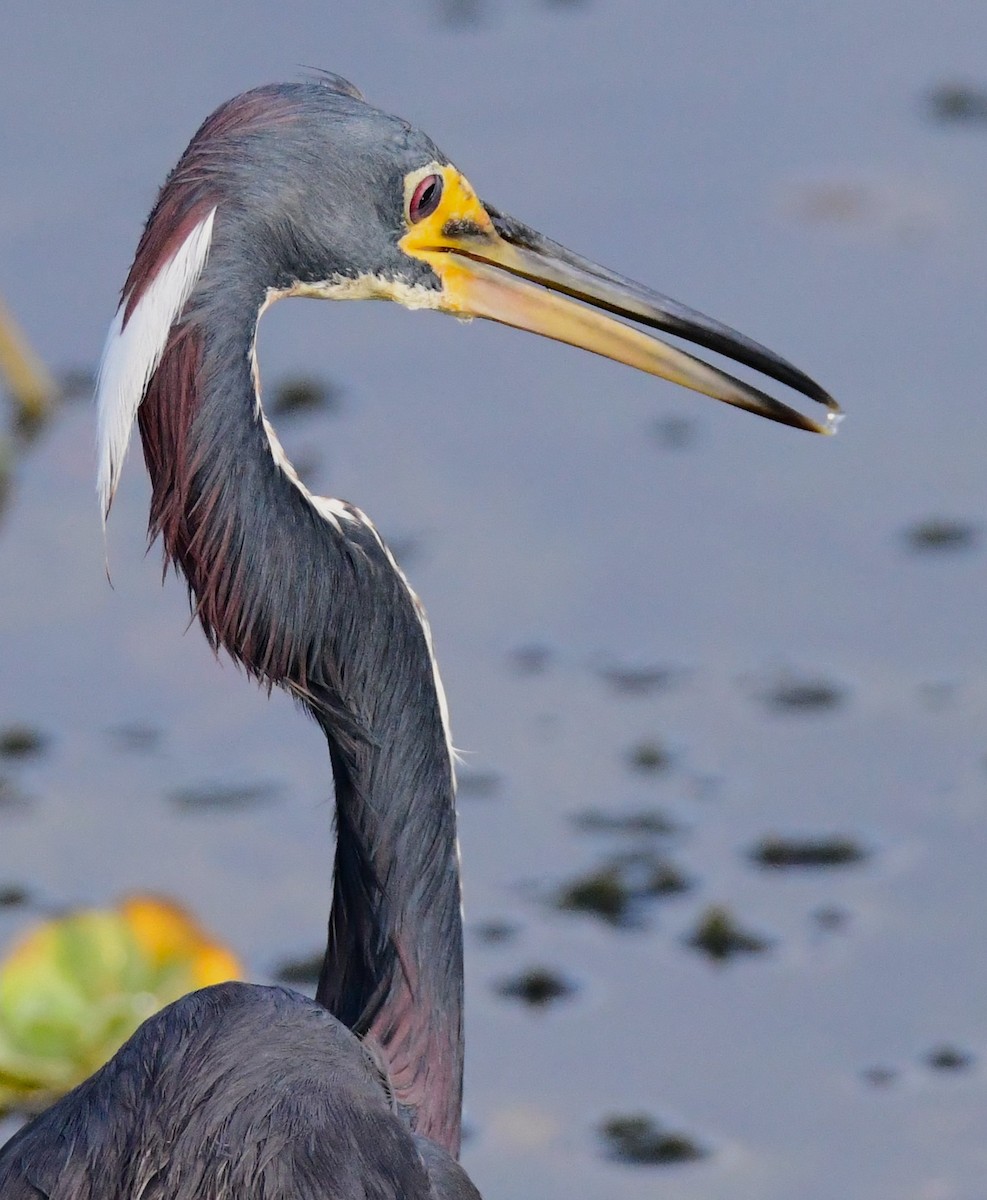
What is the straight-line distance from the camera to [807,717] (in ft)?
17.7

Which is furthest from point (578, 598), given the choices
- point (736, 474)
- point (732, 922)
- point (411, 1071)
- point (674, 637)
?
point (411, 1071)

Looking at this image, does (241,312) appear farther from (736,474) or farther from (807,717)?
(736,474)

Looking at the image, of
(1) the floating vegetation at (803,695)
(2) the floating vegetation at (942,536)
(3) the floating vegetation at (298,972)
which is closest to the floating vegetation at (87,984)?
(3) the floating vegetation at (298,972)

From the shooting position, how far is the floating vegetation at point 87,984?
Answer: 4250 millimetres

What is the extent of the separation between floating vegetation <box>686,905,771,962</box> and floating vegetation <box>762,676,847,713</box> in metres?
0.66

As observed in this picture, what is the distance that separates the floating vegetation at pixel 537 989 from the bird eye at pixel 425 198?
204 centimetres

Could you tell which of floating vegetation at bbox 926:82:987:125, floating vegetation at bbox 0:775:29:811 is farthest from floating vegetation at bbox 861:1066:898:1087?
floating vegetation at bbox 926:82:987:125

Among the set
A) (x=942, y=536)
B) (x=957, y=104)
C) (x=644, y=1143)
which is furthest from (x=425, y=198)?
(x=957, y=104)

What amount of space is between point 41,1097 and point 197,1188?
1557 mm

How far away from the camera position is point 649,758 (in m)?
5.30

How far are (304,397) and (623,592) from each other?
43.5 inches

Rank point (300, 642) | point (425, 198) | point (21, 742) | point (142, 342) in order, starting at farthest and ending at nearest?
point (21, 742), point (425, 198), point (300, 642), point (142, 342)

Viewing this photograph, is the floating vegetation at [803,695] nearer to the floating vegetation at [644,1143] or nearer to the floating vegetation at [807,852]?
the floating vegetation at [807,852]

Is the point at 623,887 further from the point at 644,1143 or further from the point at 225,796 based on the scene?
the point at 225,796
